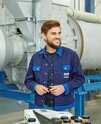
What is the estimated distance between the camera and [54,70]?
1903 mm

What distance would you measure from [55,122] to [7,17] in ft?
6.18

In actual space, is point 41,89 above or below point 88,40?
below

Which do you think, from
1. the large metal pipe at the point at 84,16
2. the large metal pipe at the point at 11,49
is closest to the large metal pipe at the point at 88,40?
the large metal pipe at the point at 84,16

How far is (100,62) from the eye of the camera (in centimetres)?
370

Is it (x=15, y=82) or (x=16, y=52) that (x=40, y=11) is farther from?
(x=15, y=82)

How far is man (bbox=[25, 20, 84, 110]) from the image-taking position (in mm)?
1893

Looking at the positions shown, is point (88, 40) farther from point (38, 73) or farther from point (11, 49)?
point (38, 73)

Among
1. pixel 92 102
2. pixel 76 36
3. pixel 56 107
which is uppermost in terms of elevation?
pixel 76 36

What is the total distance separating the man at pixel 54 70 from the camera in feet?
6.21

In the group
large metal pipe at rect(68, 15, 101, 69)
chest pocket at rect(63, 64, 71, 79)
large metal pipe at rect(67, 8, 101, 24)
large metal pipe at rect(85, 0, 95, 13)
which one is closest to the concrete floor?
large metal pipe at rect(68, 15, 101, 69)

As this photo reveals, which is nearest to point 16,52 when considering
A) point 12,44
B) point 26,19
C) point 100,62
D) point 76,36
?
point 12,44

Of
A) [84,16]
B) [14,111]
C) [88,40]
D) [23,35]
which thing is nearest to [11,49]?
[23,35]

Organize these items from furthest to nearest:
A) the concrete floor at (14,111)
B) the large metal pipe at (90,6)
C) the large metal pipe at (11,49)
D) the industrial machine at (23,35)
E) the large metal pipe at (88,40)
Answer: the large metal pipe at (90,6) < the concrete floor at (14,111) < the large metal pipe at (88,40) < the industrial machine at (23,35) < the large metal pipe at (11,49)

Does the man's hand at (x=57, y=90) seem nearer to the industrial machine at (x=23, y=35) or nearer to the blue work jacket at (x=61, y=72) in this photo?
the blue work jacket at (x=61, y=72)
